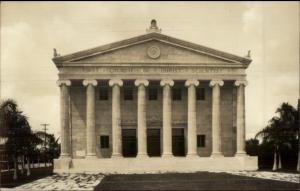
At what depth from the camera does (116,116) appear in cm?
4591

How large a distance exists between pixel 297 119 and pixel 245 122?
22.2 ft

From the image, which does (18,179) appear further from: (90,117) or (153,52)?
(153,52)

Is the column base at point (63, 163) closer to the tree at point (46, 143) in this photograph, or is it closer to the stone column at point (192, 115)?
the tree at point (46, 143)

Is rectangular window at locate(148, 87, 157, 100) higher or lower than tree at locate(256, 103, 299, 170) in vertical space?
higher

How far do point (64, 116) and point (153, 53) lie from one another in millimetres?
10853

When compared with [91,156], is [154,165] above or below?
below

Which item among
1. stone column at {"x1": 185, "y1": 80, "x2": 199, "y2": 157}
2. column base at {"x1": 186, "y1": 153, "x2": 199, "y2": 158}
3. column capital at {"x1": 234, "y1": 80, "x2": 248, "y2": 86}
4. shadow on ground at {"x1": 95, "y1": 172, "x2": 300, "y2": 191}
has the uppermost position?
column capital at {"x1": 234, "y1": 80, "x2": 248, "y2": 86}

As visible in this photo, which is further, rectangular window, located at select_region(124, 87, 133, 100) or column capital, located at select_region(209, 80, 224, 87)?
rectangular window, located at select_region(124, 87, 133, 100)

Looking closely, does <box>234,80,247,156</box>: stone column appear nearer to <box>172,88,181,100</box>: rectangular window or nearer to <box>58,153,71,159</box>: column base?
<box>172,88,181,100</box>: rectangular window

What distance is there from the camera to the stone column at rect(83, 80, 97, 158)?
45688 mm

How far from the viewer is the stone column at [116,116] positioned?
45.8 metres

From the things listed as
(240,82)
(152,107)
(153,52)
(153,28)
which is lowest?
(152,107)

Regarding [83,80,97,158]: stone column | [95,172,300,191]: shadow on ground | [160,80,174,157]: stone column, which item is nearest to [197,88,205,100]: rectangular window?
[160,80,174,157]: stone column

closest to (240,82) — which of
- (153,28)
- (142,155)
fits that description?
(153,28)
